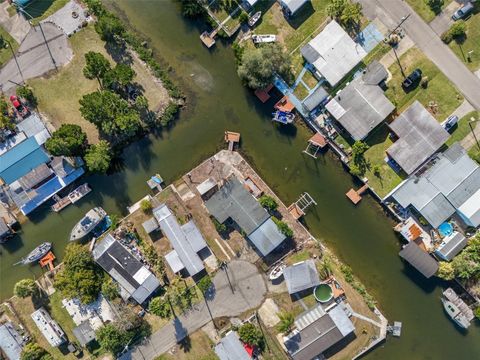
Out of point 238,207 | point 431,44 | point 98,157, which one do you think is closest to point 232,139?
point 238,207

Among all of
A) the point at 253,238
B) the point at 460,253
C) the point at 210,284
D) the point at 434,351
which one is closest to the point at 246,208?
the point at 253,238

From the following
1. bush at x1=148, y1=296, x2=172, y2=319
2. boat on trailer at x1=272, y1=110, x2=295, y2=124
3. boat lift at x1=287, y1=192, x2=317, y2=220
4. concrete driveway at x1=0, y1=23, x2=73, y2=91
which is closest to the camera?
bush at x1=148, y1=296, x2=172, y2=319

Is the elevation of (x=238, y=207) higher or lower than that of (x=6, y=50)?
lower

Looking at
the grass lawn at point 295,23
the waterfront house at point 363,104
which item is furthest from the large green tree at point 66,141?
the waterfront house at point 363,104

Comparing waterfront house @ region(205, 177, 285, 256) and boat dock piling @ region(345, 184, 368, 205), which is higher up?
waterfront house @ region(205, 177, 285, 256)

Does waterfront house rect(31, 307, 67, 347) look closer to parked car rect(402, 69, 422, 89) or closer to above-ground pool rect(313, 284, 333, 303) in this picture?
above-ground pool rect(313, 284, 333, 303)

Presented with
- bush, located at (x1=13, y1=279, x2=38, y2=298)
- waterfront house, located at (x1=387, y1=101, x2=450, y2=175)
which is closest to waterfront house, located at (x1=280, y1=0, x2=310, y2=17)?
waterfront house, located at (x1=387, y1=101, x2=450, y2=175)

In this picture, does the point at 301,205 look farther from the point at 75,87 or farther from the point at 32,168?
the point at 32,168
